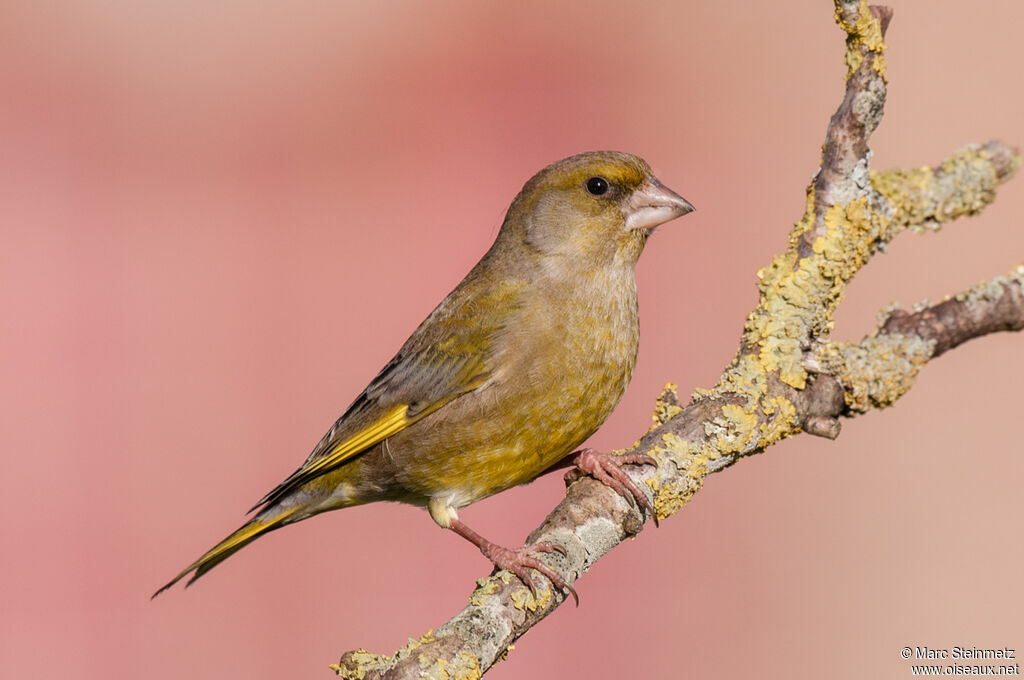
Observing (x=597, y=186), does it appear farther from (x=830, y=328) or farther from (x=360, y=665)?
(x=360, y=665)

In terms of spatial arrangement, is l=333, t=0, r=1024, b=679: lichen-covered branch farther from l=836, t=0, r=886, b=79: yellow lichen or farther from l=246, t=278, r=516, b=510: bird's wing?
l=246, t=278, r=516, b=510: bird's wing

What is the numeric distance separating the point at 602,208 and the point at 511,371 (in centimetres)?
66

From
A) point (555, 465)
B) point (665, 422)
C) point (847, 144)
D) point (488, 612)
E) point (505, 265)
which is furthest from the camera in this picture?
point (505, 265)

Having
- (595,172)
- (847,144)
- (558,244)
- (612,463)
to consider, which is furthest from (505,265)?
(847,144)

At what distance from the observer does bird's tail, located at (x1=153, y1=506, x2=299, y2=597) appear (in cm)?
356

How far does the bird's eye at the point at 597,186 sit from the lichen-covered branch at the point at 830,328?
71cm

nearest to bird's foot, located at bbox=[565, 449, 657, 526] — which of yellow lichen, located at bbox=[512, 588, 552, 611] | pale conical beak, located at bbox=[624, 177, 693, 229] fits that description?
yellow lichen, located at bbox=[512, 588, 552, 611]

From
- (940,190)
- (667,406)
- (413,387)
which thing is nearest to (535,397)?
(667,406)

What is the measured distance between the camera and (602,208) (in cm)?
354

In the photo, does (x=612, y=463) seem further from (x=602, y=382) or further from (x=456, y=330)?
(x=456, y=330)

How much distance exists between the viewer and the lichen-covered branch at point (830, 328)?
276 centimetres

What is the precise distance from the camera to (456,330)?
362cm

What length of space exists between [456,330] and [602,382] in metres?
0.60

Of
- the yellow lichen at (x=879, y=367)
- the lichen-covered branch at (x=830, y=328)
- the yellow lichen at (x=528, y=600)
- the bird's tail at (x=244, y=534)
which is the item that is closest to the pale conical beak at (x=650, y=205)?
the lichen-covered branch at (x=830, y=328)
